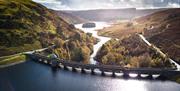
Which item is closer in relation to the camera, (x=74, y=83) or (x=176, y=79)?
(x=74, y=83)

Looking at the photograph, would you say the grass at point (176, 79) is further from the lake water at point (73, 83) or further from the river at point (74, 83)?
the lake water at point (73, 83)

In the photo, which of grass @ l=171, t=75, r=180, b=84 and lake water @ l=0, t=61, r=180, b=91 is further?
grass @ l=171, t=75, r=180, b=84

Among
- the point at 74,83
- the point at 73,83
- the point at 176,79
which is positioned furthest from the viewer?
the point at 176,79

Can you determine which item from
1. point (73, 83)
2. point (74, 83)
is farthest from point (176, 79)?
point (73, 83)

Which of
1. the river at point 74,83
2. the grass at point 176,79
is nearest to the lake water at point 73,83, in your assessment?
the river at point 74,83

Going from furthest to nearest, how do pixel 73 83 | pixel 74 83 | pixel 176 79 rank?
pixel 176 79 < pixel 74 83 < pixel 73 83

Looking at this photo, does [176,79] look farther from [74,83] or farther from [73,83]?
[73,83]

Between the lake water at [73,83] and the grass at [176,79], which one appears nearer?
the lake water at [73,83]

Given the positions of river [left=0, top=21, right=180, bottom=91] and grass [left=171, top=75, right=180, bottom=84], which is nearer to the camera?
river [left=0, top=21, right=180, bottom=91]

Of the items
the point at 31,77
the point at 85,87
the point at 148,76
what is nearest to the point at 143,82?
the point at 148,76

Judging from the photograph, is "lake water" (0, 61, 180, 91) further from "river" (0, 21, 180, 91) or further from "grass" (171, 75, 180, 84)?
"grass" (171, 75, 180, 84)

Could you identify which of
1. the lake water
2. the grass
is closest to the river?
the lake water

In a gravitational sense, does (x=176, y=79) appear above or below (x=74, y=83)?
above
